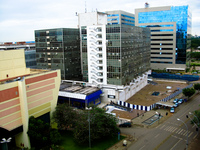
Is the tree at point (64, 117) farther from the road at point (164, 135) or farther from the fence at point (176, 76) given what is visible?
the fence at point (176, 76)

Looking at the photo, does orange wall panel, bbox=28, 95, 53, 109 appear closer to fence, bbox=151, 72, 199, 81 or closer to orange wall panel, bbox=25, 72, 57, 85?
orange wall panel, bbox=25, 72, 57, 85

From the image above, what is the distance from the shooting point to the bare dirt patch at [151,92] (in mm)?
71012

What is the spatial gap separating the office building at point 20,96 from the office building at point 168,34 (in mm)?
82577

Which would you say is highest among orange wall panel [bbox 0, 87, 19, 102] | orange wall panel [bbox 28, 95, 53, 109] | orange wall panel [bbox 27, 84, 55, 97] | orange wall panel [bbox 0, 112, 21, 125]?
orange wall panel [bbox 0, 87, 19, 102]

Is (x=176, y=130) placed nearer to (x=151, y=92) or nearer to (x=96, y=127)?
(x=96, y=127)

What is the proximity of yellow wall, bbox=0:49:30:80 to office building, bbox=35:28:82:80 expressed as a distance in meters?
26.6

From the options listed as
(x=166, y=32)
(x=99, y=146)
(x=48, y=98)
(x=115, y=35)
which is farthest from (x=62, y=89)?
(x=166, y=32)

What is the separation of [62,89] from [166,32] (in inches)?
2932

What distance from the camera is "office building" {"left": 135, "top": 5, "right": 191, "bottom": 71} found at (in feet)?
365

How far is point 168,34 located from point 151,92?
46.7 m

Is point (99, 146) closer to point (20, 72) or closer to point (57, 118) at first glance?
point (57, 118)

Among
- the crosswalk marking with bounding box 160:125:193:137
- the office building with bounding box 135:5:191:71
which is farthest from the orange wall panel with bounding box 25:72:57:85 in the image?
the office building with bounding box 135:5:191:71

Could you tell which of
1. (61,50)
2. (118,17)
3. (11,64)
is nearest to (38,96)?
(11,64)

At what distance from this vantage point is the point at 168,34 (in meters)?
113
